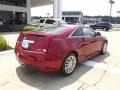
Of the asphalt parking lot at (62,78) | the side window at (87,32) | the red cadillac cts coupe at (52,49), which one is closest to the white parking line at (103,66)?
the asphalt parking lot at (62,78)

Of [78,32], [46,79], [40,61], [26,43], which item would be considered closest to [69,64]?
[46,79]

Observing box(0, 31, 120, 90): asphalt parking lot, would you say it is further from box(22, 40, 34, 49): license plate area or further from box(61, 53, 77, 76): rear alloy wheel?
box(22, 40, 34, 49): license plate area

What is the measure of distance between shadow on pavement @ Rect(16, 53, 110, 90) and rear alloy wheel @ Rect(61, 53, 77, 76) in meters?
0.15

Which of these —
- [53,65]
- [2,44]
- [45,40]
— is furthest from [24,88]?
[2,44]

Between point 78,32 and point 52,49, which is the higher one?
point 78,32

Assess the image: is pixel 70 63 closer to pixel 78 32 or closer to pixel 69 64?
pixel 69 64

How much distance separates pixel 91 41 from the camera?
6.62m

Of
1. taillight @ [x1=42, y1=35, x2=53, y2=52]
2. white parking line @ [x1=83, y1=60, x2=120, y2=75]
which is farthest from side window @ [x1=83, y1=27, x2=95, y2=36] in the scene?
taillight @ [x1=42, y1=35, x2=53, y2=52]

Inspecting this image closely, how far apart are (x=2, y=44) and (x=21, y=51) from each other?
2851 millimetres

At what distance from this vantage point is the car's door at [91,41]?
6.39 m

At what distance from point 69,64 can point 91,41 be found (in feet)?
5.73

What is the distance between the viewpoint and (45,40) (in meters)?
4.70

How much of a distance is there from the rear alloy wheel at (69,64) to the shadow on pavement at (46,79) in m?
0.15

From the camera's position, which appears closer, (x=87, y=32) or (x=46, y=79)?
(x=46, y=79)
